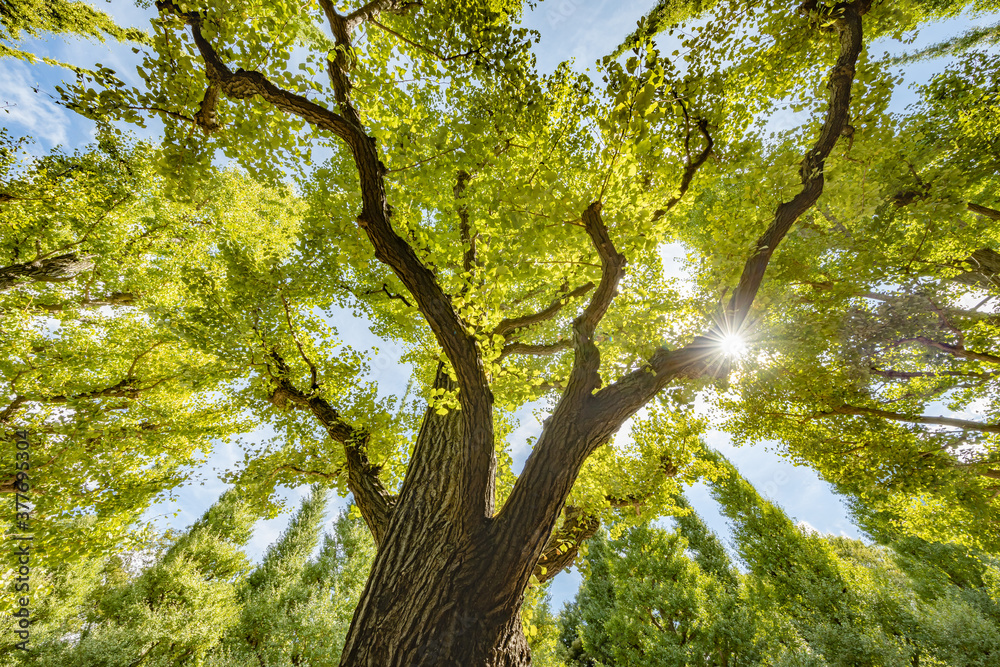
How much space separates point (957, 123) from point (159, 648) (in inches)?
1078

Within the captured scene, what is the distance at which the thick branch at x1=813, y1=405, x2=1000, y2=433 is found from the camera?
6.13 metres

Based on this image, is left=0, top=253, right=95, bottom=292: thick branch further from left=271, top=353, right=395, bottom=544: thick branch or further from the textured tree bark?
the textured tree bark

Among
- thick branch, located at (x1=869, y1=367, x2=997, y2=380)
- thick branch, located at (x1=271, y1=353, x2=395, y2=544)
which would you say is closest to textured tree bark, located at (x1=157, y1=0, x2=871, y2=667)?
thick branch, located at (x1=271, y1=353, x2=395, y2=544)

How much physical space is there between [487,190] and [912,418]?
920 cm

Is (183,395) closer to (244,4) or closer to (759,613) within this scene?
(244,4)

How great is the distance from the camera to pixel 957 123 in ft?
17.5

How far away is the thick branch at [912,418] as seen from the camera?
20.1 ft

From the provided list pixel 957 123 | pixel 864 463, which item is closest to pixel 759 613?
pixel 864 463

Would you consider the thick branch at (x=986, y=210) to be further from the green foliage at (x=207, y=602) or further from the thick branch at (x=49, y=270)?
the green foliage at (x=207, y=602)

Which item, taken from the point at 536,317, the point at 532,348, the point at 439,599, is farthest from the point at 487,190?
the point at 439,599

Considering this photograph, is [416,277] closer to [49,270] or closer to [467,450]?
[467,450]

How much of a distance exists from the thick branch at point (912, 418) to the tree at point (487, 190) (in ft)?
13.9

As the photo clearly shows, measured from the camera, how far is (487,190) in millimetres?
3666
